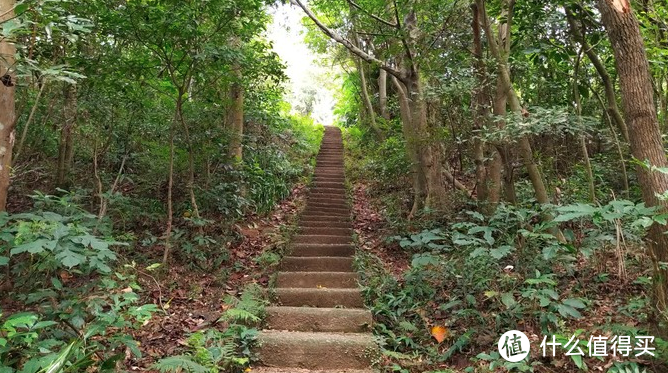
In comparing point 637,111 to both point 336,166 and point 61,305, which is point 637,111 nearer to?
point 61,305

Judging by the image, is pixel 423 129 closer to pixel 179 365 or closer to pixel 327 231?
pixel 327 231

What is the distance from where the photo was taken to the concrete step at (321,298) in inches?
202

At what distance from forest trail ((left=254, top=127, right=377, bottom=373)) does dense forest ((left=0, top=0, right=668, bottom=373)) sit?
0.70 ft

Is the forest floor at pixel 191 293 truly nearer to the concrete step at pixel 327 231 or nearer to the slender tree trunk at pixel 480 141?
the concrete step at pixel 327 231

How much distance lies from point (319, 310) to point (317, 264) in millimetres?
1465

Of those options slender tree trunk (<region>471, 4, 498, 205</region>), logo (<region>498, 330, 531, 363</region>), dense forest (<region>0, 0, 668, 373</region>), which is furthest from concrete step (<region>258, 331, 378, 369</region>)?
slender tree trunk (<region>471, 4, 498, 205</region>)

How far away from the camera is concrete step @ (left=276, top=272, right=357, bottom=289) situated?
5641 millimetres

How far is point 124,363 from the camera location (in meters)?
3.64

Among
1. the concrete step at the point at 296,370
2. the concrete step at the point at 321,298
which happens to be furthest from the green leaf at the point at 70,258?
the concrete step at the point at 321,298

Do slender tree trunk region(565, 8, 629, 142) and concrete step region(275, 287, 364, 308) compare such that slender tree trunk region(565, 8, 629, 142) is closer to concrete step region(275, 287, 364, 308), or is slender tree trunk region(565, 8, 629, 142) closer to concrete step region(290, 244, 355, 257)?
concrete step region(275, 287, 364, 308)

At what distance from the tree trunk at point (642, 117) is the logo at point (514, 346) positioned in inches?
40.6

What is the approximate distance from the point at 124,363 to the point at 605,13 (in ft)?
17.0

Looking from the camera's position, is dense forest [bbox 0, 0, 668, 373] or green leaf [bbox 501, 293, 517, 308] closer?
dense forest [bbox 0, 0, 668, 373]

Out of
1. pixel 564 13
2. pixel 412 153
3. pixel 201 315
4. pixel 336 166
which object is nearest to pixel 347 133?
pixel 336 166
